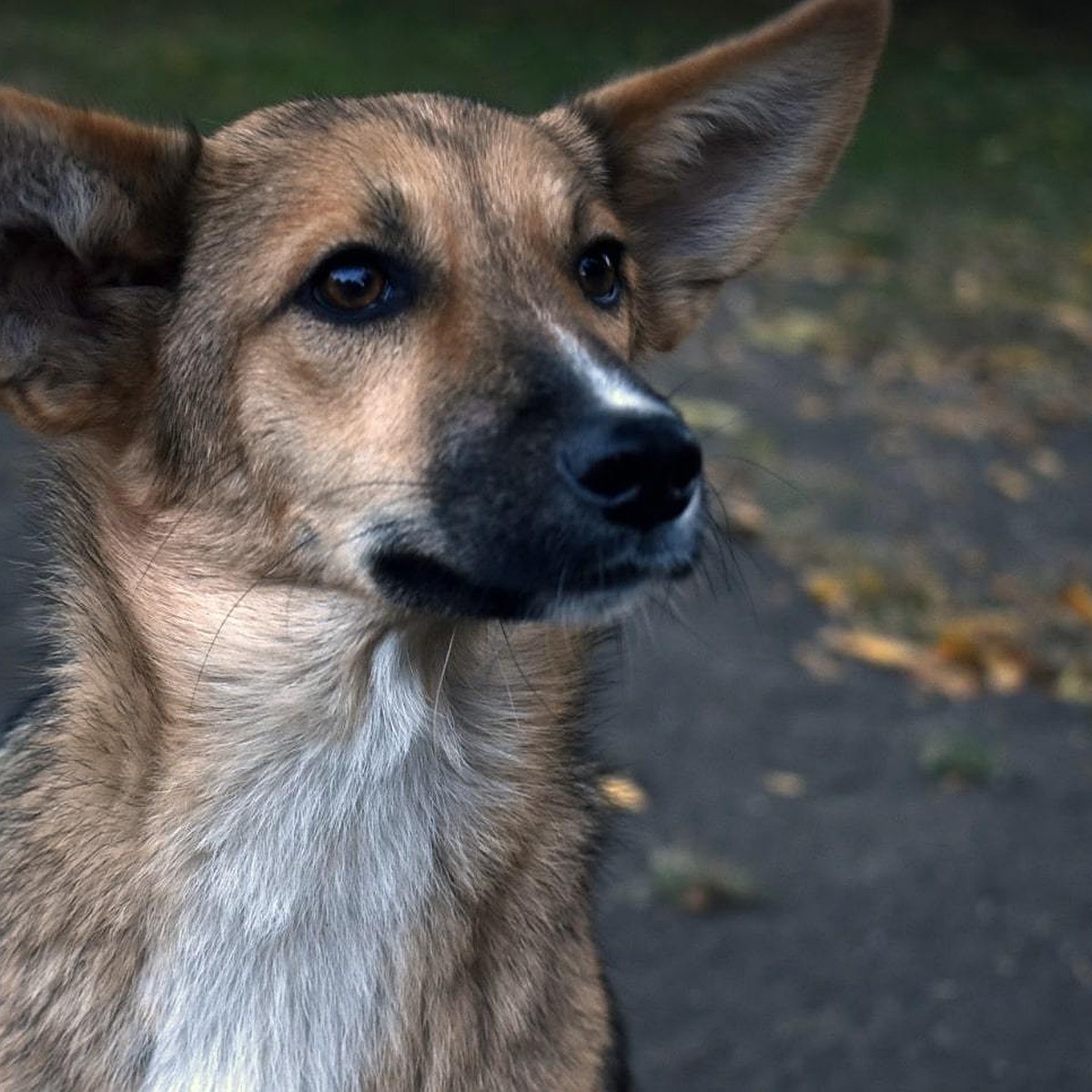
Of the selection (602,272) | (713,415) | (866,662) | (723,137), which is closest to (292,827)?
(602,272)

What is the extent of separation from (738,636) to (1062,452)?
2727 millimetres

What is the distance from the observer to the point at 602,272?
3.23 m

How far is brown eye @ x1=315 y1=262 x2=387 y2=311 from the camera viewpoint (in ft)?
9.53

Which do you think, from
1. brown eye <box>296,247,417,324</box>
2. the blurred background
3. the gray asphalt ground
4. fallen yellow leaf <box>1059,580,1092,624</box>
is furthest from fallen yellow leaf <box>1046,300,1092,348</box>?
brown eye <box>296,247,417,324</box>

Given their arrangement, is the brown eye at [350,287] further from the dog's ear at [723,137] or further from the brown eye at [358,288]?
the dog's ear at [723,137]

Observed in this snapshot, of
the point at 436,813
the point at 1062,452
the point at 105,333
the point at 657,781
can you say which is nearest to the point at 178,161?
the point at 105,333

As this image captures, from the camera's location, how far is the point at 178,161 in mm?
2996

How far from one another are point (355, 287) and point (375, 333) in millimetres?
92

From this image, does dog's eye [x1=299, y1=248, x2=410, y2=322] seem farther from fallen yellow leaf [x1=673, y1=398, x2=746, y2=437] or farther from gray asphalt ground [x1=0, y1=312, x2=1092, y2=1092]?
fallen yellow leaf [x1=673, y1=398, x2=746, y2=437]

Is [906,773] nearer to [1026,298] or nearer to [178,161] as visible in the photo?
[178,161]

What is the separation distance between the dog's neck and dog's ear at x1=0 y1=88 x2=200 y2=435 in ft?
1.05

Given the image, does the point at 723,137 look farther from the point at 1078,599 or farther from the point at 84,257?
the point at 1078,599

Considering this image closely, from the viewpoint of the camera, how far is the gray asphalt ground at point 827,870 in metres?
4.46

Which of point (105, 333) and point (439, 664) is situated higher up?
point (105, 333)
